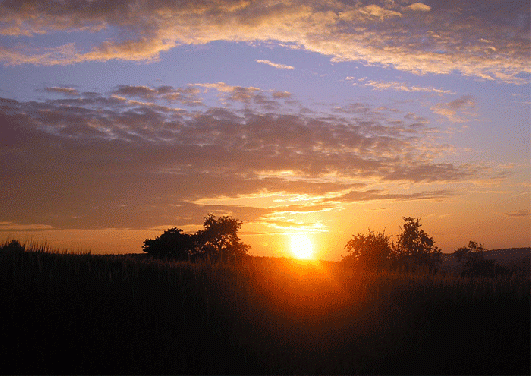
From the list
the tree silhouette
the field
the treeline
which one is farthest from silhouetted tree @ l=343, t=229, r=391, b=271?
the field

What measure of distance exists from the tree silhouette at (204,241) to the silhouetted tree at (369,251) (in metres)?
10.4

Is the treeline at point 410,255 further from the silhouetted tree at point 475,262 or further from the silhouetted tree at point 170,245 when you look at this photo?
the silhouetted tree at point 170,245

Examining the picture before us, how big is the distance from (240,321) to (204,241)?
1169 inches

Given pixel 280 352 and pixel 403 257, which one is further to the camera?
pixel 403 257

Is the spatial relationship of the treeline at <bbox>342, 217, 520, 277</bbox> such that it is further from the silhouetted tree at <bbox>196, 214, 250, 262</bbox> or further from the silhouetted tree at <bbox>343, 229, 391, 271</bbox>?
the silhouetted tree at <bbox>196, 214, 250, 262</bbox>

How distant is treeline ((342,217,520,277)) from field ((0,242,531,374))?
21487 millimetres

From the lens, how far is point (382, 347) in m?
13.2

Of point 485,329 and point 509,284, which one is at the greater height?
point 509,284

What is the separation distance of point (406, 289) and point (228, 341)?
319 inches

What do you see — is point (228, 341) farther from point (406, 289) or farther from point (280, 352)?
point (406, 289)

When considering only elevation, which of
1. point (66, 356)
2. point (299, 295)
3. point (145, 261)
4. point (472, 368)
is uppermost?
point (145, 261)

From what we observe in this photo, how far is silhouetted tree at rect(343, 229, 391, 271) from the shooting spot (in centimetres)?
→ 3903

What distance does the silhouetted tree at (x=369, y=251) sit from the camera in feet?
128

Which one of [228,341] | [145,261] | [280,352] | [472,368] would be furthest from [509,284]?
[145,261]
